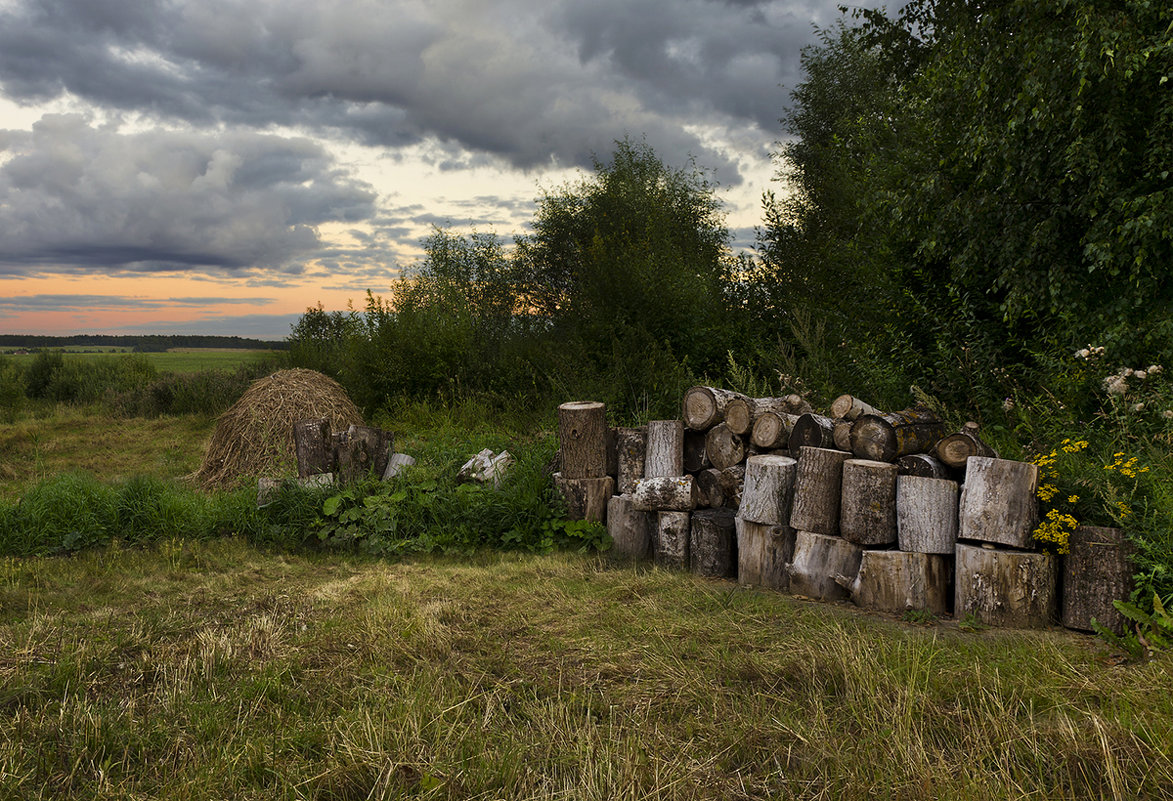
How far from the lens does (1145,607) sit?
3941mm

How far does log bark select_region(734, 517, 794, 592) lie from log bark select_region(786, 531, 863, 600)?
12 cm

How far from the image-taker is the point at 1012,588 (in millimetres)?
4234

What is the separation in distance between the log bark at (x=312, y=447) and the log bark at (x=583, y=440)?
267cm

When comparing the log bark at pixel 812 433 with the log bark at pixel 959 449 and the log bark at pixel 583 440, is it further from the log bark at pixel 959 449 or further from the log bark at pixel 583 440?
the log bark at pixel 583 440

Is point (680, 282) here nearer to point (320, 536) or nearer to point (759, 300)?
point (759, 300)

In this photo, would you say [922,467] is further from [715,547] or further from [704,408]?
[704,408]

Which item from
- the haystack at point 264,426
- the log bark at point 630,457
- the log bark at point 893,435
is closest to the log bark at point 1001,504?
the log bark at point 893,435

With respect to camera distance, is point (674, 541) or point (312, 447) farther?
point (312, 447)

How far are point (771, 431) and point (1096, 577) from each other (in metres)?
2.31

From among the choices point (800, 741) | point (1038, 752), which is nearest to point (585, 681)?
point (800, 741)

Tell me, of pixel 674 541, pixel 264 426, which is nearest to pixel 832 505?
pixel 674 541

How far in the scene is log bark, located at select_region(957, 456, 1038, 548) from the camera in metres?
4.24

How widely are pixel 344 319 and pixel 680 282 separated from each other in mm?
9221

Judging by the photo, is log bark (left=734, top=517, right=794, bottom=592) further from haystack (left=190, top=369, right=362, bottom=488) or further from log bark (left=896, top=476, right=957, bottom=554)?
haystack (left=190, top=369, right=362, bottom=488)
